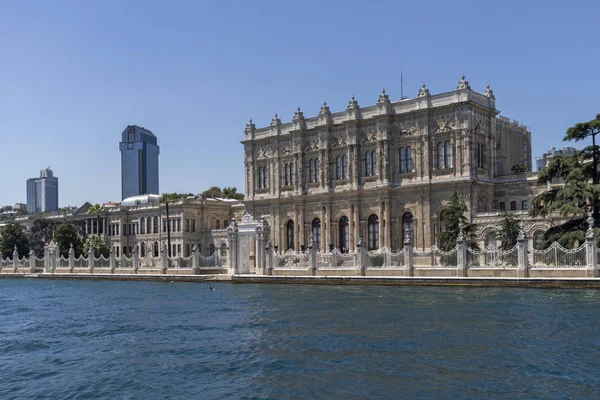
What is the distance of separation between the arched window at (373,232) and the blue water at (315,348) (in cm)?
2519

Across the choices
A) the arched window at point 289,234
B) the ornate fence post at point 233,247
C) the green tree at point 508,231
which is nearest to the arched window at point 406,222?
the green tree at point 508,231

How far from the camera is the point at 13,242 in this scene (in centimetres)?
7756

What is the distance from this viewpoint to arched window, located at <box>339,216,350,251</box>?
190 ft

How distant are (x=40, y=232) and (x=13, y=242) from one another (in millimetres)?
9659

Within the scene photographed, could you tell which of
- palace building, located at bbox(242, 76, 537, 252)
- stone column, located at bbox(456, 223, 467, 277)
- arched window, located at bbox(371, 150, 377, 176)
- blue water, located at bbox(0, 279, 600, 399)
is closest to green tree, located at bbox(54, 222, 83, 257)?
palace building, located at bbox(242, 76, 537, 252)

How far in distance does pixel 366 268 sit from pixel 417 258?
251 inches

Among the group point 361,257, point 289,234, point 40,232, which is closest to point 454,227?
point 361,257

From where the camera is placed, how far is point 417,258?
144 feet

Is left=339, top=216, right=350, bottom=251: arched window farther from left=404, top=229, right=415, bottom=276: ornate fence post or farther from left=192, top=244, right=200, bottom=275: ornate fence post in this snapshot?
left=404, top=229, right=415, bottom=276: ornate fence post

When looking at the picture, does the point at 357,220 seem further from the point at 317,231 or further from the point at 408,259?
the point at 408,259

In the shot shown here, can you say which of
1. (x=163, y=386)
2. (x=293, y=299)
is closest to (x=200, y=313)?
(x=293, y=299)

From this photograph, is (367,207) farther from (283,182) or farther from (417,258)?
(417,258)

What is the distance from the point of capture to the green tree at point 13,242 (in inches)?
3041

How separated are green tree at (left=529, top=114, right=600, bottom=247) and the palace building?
12095 millimetres
